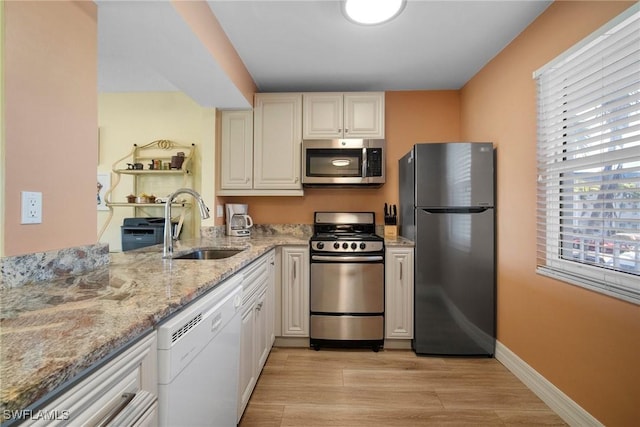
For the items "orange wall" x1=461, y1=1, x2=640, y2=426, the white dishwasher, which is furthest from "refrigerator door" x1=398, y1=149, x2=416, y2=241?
the white dishwasher

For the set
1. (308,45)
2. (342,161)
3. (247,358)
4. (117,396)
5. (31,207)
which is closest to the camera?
(117,396)

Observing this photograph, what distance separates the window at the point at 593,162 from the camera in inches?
50.7

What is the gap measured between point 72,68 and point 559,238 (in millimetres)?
2663

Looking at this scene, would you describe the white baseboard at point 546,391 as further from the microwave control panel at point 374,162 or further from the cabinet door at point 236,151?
A: the cabinet door at point 236,151

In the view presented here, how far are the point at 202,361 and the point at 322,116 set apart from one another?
7.79 feet

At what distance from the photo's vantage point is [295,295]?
2.47m

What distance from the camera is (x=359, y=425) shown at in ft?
5.13

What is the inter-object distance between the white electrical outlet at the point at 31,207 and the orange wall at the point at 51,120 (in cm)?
2

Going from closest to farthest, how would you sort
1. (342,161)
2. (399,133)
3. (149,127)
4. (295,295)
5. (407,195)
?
(295,295) < (407,195) < (342,161) < (399,133) < (149,127)

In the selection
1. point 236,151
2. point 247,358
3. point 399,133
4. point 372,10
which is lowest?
point 247,358

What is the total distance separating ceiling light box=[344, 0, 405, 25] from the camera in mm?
1631

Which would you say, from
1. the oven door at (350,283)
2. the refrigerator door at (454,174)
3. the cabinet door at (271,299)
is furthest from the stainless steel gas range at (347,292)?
the refrigerator door at (454,174)

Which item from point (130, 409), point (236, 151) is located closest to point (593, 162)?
point (130, 409)

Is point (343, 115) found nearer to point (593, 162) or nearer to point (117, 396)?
point (593, 162)
